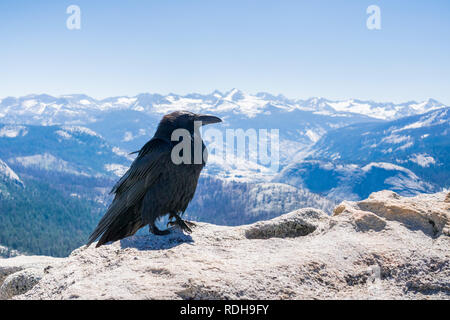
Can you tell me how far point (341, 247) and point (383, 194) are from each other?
11.8 feet

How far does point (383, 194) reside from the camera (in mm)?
8438

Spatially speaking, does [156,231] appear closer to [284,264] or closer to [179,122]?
[179,122]

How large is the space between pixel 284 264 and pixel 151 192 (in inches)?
124

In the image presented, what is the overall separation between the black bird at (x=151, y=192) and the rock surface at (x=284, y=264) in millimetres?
566

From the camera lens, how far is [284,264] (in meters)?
4.75

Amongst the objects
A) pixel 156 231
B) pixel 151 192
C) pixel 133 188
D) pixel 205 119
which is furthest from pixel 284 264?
pixel 205 119

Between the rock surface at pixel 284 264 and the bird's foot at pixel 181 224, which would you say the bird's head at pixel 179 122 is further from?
the rock surface at pixel 284 264

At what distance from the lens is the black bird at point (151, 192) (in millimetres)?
6898

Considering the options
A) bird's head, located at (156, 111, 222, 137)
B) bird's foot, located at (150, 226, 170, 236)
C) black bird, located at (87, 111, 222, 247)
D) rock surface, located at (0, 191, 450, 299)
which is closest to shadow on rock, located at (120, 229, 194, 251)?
rock surface, located at (0, 191, 450, 299)

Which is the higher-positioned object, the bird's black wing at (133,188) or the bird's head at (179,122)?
the bird's head at (179,122)

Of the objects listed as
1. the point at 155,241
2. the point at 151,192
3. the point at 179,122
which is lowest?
the point at 155,241

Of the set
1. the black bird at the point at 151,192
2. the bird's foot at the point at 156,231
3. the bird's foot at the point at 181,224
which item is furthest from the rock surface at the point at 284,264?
the black bird at the point at 151,192
